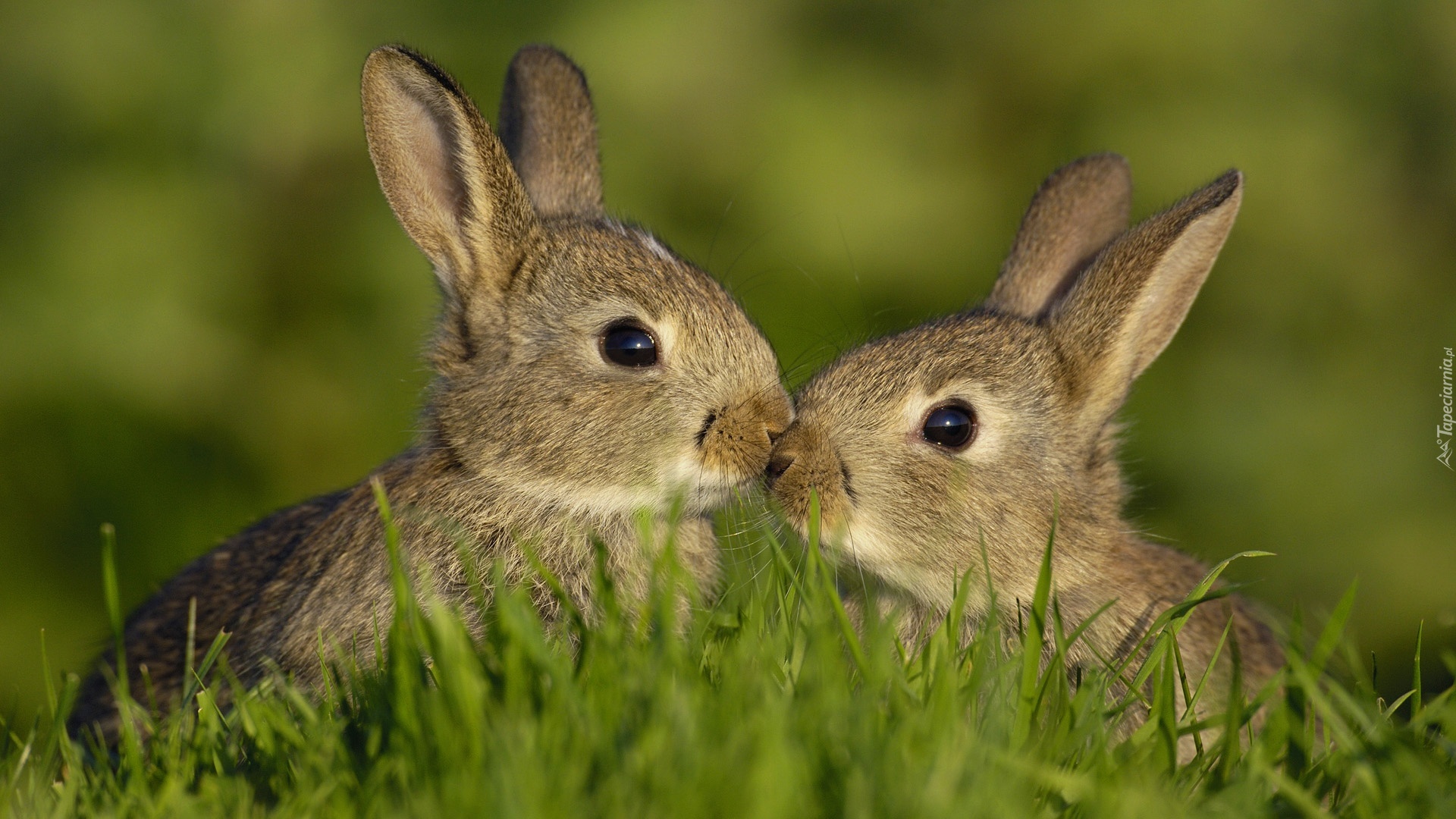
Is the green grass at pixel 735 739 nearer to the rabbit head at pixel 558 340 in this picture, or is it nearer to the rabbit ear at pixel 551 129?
the rabbit head at pixel 558 340

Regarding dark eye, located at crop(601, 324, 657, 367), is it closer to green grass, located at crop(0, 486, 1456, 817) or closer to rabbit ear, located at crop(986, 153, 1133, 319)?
green grass, located at crop(0, 486, 1456, 817)

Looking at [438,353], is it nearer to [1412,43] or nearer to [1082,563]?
[1082,563]

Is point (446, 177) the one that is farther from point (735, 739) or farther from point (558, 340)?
point (735, 739)

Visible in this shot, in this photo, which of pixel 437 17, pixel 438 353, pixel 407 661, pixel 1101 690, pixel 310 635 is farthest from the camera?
pixel 437 17

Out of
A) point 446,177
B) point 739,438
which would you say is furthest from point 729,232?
point 739,438

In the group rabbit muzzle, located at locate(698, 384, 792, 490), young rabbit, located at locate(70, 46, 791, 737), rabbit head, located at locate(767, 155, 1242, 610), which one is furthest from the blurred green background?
rabbit muzzle, located at locate(698, 384, 792, 490)

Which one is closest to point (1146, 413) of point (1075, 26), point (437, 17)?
point (1075, 26)

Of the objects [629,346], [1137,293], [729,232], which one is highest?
[729,232]
